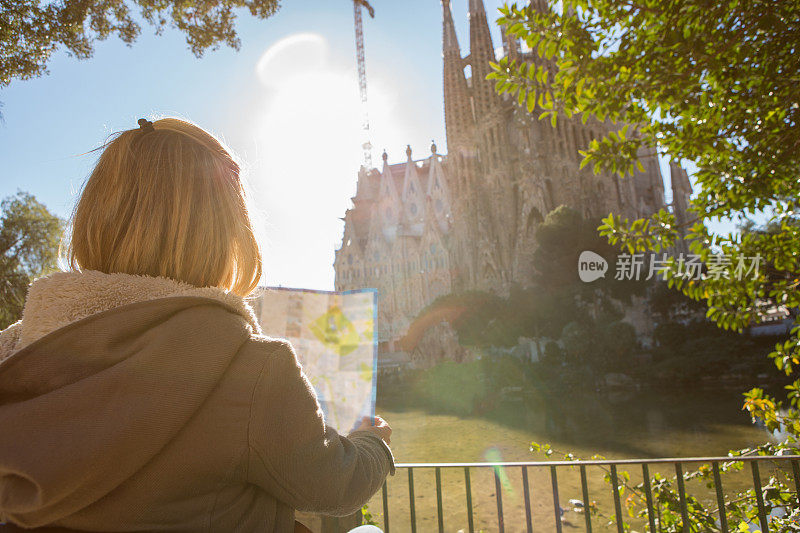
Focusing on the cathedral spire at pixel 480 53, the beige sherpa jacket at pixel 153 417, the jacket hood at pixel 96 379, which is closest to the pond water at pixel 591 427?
the beige sherpa jacket at pixel 153 417

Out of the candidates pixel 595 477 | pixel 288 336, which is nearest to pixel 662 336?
pixel 595 477

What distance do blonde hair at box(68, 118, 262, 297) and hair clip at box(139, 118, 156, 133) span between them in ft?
0.05

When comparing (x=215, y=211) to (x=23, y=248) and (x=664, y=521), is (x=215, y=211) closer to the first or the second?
(x=664, y=521)

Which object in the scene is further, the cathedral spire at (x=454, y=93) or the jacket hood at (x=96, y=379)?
the cathedral spire at (x=454, y=93)

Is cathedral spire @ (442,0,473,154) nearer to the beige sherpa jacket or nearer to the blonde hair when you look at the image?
the blonde hair

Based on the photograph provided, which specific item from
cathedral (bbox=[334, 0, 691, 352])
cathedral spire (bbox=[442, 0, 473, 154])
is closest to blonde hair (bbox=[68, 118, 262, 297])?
cathedral (bbox=[334, 0, 691, 352])

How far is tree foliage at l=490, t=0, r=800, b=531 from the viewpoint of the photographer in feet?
7.86

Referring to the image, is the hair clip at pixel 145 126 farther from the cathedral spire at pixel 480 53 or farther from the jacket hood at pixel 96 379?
the cathedral spire at pixel 480 53

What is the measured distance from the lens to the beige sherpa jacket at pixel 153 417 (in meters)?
0.79

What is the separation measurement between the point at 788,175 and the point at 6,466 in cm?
336

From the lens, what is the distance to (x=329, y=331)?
1381 millimetres

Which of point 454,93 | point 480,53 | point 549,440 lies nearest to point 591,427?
point 549,440

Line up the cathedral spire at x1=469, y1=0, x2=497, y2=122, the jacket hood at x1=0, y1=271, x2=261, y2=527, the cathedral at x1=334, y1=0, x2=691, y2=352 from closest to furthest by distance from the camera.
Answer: the jacket hood at x1=0, y1=271, x2=261, y2=527 → the cathedral at x1=334, y1=0, x2=691, y2=352 → the cathedral spire at x1=469, y1=0, x2=497, y2=122

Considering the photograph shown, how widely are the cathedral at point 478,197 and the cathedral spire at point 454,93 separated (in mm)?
70
